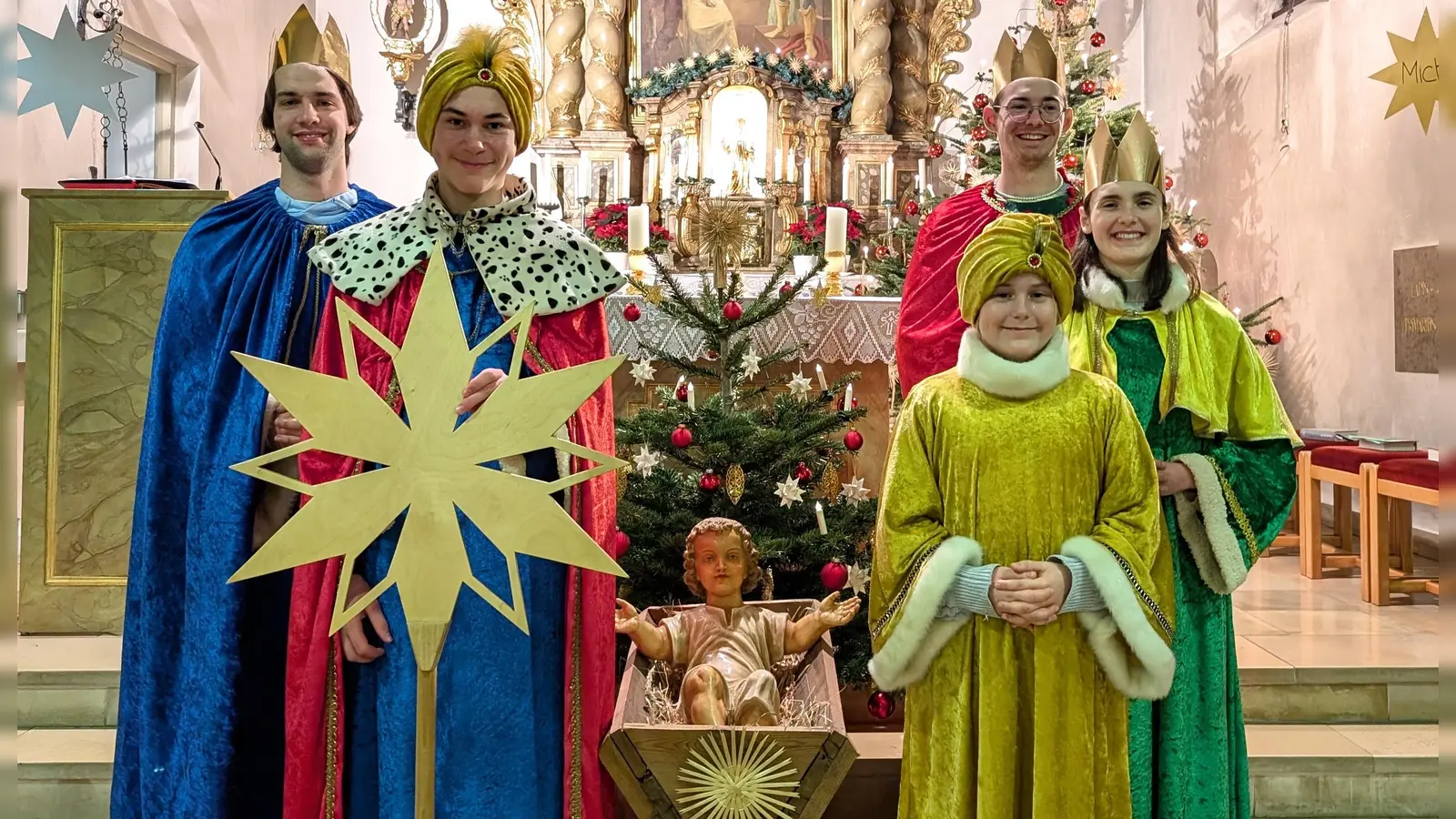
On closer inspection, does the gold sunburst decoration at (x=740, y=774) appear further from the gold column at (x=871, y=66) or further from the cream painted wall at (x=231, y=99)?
the gold column at (x=871, y=66)

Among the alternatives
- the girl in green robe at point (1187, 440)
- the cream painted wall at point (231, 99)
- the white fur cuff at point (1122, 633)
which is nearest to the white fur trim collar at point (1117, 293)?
the girl in green robe at point (1187, 440)

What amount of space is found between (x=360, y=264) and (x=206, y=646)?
0.86 meters

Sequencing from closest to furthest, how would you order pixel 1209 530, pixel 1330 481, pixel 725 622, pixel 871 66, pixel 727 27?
1. pixel 1209 530
2. pixel 725 622
3. pixel 1330 481
4. pixel 871 66
5. pixel 727 27

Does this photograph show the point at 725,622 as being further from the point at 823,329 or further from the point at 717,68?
the point at 717,68

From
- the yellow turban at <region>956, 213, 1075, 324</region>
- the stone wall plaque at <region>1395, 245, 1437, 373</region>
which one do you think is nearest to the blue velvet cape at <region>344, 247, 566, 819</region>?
the yellow turban at <region>956, 213, 1075, 324</region>

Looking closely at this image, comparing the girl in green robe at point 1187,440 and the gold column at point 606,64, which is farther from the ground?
the gold column at point 606,64

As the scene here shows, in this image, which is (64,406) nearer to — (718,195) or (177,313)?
(177,313)

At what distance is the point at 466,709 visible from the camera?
1.93m

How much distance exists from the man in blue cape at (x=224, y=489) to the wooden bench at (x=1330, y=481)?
5061mm

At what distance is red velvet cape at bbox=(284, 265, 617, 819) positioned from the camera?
197 cm

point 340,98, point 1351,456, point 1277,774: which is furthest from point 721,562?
point 1351,456

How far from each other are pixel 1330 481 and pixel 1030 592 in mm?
5062

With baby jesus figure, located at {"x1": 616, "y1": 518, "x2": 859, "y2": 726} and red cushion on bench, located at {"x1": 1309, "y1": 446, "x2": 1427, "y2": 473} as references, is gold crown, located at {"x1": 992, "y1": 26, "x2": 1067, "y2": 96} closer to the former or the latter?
baby jesus figure, located at {"x1": 616, "y1": 518, "x2": 859, "y2": 726}

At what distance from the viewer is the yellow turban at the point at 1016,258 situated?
201 centimetres
